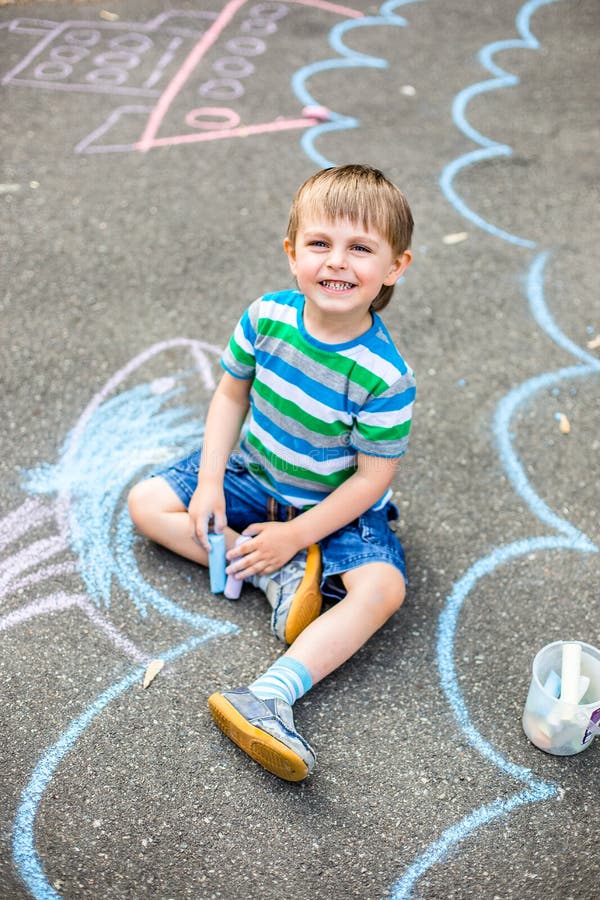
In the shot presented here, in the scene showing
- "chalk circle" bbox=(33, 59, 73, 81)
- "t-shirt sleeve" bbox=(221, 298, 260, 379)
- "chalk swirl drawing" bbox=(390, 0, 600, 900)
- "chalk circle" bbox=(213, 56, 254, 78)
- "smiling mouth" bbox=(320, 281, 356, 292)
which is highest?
"smiling mouth" bbox=(320, 281, 356, 292)

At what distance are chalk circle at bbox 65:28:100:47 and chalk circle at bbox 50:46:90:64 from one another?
5cm

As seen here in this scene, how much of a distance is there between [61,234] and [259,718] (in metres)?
2.31

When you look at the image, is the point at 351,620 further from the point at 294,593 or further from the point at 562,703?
the point at 562,703

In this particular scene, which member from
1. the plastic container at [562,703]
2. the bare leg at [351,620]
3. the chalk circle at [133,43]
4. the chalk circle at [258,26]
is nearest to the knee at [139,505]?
the bare leg at [351,620]

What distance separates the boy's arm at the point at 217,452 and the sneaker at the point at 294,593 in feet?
0.62

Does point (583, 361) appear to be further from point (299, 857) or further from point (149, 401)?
point (299, 857)

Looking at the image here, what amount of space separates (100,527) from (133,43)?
334 cm

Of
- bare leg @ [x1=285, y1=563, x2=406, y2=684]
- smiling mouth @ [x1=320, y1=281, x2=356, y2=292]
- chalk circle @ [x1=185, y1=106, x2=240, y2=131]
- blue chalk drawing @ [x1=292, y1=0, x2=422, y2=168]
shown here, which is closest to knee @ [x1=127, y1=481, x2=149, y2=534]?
bare leg @ [x1=285, y1=563, x2=406, y2=684]

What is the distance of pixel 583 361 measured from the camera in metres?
3.15

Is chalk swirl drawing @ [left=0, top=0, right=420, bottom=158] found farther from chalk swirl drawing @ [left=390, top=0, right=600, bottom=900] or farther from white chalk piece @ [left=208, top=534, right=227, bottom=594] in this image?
white chalk piece @ [left=208, top=534, right=227, bottom=594]

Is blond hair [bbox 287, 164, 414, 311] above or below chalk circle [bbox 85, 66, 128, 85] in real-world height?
above

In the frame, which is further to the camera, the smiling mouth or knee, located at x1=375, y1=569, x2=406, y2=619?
knee, located at x1=375, y1=569, x2=406, y2=619

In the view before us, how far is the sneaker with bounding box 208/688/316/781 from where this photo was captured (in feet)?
6.25

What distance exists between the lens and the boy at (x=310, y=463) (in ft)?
6.67
